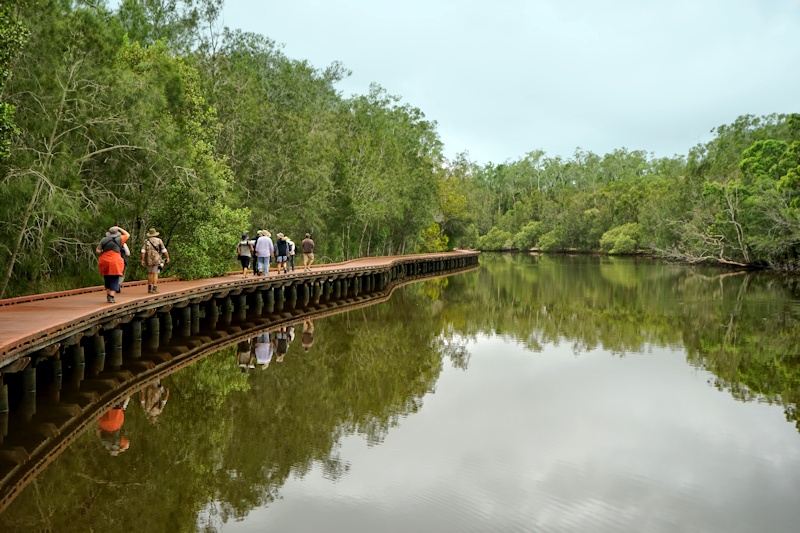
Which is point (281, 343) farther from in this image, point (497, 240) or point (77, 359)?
point (497, 240)

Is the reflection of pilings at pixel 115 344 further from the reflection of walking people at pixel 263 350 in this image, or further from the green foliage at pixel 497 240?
the green foliage at pixel 497 240

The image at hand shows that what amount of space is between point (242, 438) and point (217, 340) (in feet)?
28.3

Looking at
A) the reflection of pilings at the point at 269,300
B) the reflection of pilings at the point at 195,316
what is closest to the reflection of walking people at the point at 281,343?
the reflection of pilings at the point at 195,316

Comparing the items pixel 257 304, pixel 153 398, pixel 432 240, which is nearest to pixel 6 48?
pixel 153 398

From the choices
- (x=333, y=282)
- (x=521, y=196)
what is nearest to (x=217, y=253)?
(x=333, y=282)

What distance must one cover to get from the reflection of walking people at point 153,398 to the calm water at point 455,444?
0.17m

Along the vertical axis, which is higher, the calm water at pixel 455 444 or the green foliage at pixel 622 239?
the calm water at pixel 455 444

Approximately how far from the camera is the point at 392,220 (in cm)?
6009

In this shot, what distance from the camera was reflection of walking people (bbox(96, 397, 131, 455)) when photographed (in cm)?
973

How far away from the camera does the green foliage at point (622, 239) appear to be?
286ft

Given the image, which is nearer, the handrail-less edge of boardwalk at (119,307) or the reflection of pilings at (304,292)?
the handrail-less edge of boardwalk at (119,307)

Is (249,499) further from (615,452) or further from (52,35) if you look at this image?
(52,35)

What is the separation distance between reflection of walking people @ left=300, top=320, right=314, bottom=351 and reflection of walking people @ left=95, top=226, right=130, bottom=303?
472 centimetres

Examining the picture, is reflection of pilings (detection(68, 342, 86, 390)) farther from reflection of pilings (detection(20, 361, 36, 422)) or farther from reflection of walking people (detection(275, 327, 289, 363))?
reflection of walking people (detection(275, 327, 289, 363))
